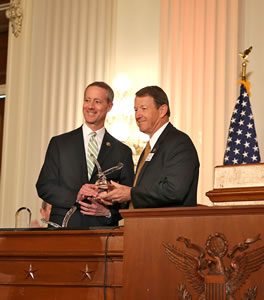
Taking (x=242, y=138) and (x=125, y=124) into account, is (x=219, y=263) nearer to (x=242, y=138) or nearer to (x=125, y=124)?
(x=242, y=138)

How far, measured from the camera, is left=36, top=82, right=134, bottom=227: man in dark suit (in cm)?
445

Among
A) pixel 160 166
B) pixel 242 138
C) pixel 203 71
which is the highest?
pixel 203 71

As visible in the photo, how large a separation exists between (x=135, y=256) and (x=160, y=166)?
2.43ft

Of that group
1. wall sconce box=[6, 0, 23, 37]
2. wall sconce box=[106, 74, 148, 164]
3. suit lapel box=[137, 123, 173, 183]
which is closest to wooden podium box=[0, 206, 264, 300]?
suit lapel box=[137, 123, 173, 183]

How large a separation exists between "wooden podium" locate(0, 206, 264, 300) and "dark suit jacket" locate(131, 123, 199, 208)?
0.29 meters

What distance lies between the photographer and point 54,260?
3980mm

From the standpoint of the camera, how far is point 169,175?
399 centimetres

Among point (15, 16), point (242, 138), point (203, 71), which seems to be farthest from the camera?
point (15, 16)

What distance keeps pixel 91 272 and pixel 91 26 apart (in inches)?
179

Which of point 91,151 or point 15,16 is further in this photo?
point 15,16

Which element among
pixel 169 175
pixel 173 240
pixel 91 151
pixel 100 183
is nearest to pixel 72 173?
pixel 91 151

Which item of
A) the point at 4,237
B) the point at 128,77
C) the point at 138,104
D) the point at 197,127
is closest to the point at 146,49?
the point at 128,77

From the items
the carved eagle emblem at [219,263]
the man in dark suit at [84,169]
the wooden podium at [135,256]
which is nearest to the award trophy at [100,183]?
the man in dark suit at [84,169]

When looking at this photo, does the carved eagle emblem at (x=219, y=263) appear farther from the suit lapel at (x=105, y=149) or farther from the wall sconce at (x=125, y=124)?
the wall sconce at (x=125, y=124)
